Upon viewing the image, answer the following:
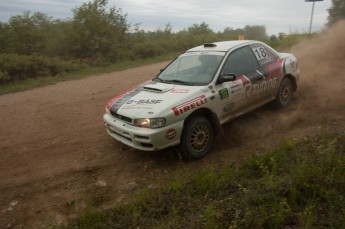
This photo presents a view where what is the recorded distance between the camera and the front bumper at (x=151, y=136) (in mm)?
4859

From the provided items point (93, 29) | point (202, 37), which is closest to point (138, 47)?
point (93, 29)

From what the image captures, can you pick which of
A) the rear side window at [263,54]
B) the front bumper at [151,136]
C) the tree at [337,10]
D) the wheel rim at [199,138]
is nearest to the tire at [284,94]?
the rear side window at [263,54]

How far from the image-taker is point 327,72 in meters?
10.5

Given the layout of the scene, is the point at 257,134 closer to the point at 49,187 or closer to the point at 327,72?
the point at 49,187

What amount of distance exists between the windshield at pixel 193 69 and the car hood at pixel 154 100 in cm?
26

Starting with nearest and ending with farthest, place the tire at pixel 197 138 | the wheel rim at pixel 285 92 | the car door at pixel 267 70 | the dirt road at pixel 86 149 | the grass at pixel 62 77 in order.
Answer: the dirt road at pixel 86 149
the tire at pixel 197 138
the car door at pixel 267 70
the wheel rim at pixel 285 92
the grass at pixel 62 77

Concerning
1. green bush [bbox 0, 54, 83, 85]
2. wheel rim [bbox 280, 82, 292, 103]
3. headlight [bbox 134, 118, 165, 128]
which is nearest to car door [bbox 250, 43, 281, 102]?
wheel rim [bbox 280, 82, 292, 103]

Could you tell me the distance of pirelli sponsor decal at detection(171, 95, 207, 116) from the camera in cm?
500

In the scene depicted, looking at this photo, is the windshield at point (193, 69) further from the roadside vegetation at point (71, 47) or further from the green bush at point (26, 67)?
the green bush at point (26, 67)

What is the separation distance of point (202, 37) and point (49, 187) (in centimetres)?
2140

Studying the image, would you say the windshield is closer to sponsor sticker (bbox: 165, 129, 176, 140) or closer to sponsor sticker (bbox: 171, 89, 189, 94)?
sponsor sticker (bbox: 171, 89, 189, 94)

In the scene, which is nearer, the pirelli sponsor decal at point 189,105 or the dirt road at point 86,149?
the dirt road at point 86,149

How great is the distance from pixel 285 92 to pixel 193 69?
2.50 metres

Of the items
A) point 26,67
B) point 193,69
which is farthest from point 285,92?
point 26,67
